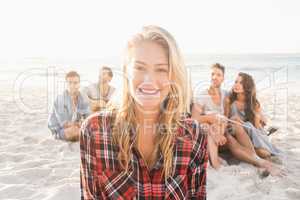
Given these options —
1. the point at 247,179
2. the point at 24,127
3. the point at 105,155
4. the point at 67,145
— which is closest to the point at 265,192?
the point at 247,179

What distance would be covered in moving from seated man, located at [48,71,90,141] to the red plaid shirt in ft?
8.19

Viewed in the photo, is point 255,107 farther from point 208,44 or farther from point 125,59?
point 208,44

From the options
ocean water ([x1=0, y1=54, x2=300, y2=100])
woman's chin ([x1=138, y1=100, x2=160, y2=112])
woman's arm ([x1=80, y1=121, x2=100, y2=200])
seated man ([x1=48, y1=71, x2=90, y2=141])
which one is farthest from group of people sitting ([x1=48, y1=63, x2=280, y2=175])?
ocean water ([x1=0, y1=54, x2=300, y2=100])

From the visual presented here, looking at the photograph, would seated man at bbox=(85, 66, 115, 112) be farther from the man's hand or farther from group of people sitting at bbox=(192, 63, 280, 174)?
group of people sitting at bbox=(192, 63, 280, 174)

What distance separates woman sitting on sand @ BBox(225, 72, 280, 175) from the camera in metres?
3.24

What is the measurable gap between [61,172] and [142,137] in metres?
1.67

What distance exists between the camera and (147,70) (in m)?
1.46

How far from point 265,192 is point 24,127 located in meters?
3.50

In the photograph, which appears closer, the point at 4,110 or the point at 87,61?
the point at 4,110

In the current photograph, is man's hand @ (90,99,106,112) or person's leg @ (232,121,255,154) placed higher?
man's hand @ (90,99,106,112)

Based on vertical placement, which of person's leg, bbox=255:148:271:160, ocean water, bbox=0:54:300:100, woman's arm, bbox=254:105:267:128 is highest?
ocean water, bbox=0:54:300:100

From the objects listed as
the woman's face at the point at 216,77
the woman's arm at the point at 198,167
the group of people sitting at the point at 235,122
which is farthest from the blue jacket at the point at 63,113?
the woman's arm at the point at 198,167

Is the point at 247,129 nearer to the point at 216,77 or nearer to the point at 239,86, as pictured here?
the point at 239,86

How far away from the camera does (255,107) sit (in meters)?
3.75
